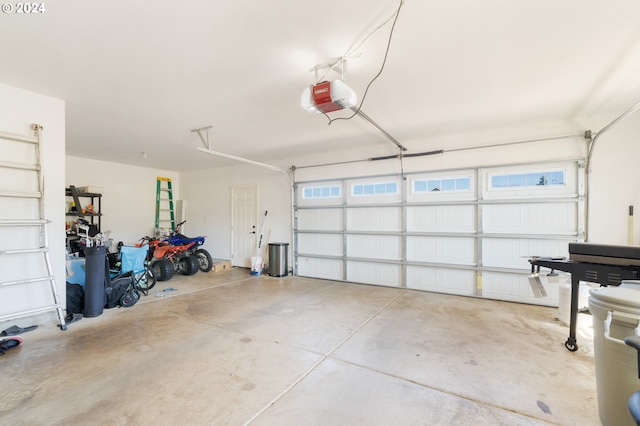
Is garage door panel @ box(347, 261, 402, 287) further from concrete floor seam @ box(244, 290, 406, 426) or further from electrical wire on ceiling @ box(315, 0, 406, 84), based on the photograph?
electrical wire on ceiling @ box(315, 0, 406, 84)

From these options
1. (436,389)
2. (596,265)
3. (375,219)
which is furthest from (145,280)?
(596,265)

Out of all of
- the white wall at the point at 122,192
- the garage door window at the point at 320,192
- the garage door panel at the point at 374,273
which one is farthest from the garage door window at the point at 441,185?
the white wall at the point at 122,192

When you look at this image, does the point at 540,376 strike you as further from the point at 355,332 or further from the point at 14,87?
the point at 14,87

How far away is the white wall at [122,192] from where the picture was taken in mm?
6044

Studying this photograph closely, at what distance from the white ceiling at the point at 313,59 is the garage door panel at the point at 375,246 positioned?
2075 mm

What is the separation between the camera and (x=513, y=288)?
13.6 ft

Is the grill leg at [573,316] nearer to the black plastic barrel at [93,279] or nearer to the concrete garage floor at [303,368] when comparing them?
the concrete garage floor at [303,368]

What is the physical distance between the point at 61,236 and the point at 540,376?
5.05m

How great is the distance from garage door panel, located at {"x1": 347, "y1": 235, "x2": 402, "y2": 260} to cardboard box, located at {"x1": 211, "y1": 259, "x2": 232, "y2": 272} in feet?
10.5

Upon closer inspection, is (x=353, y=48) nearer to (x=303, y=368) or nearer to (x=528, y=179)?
(x=303, y=368)

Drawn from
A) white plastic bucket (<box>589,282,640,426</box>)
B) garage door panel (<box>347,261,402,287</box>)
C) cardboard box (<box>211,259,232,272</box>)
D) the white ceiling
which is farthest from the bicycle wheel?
white plastic bucket (<box>589,282,640,426</box>)

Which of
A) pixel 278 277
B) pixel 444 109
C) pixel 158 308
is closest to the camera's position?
pixel 444 109

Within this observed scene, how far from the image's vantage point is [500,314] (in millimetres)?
3598

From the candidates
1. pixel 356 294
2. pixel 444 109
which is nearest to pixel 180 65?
pixel 444 109
